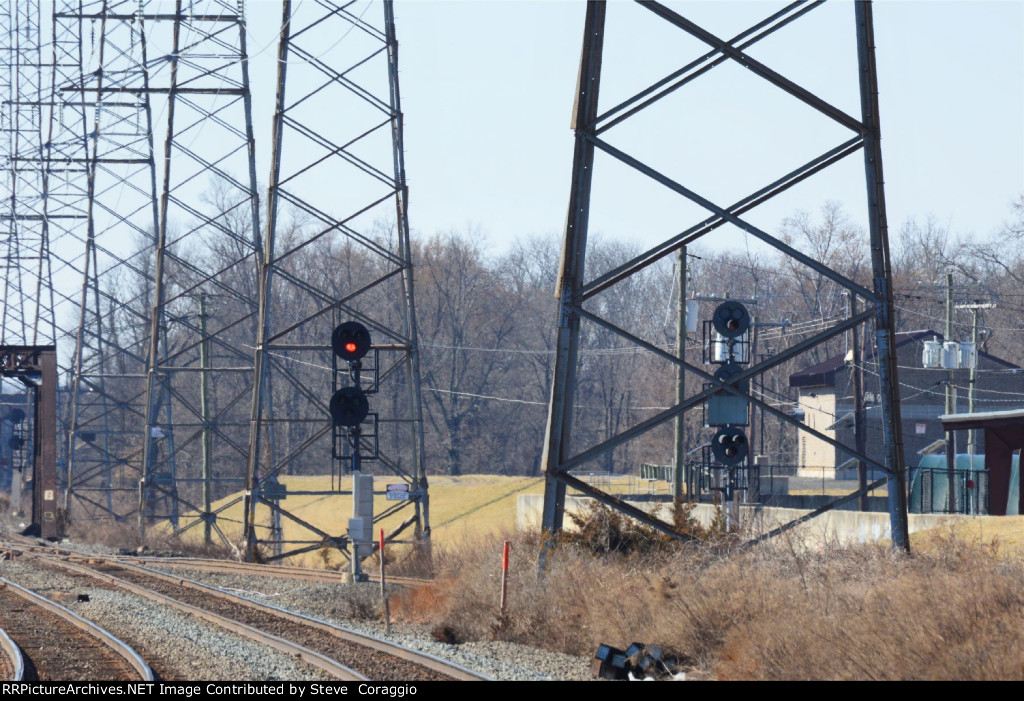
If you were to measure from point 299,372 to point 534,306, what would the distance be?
15758mm

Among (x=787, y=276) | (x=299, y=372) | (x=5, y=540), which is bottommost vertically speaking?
(x=5, y=540)

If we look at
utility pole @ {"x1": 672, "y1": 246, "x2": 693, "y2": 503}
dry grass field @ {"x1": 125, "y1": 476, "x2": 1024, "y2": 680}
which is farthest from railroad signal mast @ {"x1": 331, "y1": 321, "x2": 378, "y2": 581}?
utility pole @ {"x1": 672, "y1": 246, "x2": 693, "y2": 503}

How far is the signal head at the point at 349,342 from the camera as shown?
22328 millimetres

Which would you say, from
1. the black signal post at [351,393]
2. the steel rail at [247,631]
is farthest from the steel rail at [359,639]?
the black signal post at [351,393]

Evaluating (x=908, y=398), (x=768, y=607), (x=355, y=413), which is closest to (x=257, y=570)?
(x=355, y=413)

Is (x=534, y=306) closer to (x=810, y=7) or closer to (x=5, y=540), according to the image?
(x=5, y=540)

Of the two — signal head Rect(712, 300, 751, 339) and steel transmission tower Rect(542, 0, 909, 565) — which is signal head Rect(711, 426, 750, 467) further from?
steel transmission tower Rect(542, 0, 909, 565)

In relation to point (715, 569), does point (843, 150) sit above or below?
above

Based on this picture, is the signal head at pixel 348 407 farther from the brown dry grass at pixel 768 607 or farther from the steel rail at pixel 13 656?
the steel rail at pixel 13 656

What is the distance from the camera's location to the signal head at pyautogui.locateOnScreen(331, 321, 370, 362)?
73.3ft

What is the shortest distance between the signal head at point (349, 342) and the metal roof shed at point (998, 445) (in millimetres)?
16657

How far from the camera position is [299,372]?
81688 millimetres

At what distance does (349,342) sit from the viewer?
73.4 ft
